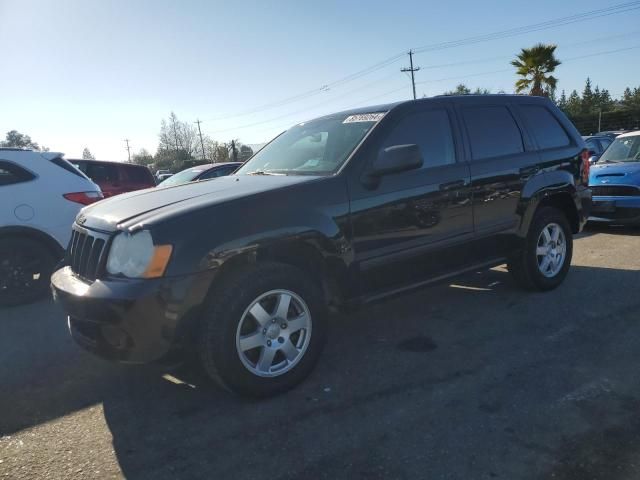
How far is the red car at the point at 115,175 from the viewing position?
384 inches

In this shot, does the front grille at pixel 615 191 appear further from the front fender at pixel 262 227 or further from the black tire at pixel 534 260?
the front fender at pixel 262 227

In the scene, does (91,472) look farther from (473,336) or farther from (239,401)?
(473,336)

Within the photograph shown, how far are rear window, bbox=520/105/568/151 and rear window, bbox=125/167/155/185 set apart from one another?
761 centimetres

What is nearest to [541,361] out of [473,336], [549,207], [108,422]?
[473,336]

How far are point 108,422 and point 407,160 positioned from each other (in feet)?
8.35

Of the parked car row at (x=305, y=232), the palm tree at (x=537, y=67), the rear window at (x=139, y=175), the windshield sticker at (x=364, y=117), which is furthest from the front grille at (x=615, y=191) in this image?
the palm tree at (x=537, y=67)

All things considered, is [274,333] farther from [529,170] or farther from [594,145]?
[594,145]

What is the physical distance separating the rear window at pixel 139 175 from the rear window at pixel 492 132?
751 cm

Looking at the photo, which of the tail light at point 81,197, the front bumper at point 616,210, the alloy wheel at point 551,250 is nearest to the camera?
the alloy wheel at point 551,250

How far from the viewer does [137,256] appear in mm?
2844

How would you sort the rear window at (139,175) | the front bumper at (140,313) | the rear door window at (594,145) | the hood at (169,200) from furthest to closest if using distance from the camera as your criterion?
the rear door window at (594,145) < the rear window at (139,175) < the hood at (169,200) < the front bumper at (140,313)

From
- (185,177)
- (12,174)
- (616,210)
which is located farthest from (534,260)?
(185,177)

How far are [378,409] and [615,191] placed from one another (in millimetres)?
6961

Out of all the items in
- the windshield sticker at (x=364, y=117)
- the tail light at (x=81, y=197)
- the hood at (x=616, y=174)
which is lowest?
the hood at (x=616, y=174)
